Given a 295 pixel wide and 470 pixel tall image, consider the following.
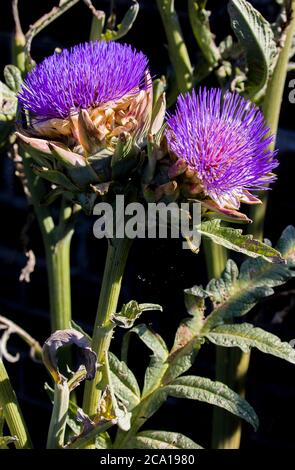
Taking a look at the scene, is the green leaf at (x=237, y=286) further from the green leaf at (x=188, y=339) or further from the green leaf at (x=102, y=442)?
the green leaf at (x=102, y=442)

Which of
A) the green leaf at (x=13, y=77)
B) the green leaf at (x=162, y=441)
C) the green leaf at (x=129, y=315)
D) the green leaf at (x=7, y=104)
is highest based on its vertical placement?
the green leaf at (x=13, y=77)

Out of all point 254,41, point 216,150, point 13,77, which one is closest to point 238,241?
point 216,150

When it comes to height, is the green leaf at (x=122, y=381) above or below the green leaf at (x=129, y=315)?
below

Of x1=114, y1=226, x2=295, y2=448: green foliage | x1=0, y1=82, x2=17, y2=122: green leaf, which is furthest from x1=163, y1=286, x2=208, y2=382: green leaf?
x1=0, y1=82, x2=17, y2=122: green leaf

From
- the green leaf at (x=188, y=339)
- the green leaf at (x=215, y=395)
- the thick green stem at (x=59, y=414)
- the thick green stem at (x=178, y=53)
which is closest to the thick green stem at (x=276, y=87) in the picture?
the thick green stem at (x=178, y=53)

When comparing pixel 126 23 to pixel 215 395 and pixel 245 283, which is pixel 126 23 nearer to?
pixel 245 283

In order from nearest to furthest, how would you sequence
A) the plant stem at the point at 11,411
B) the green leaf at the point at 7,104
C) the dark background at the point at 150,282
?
the plant stem at the point at 11,411, the green leaf at the point at 7,104, the dark background at the point at 150,282

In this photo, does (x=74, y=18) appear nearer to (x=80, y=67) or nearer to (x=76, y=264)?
(x=76, y=264)
